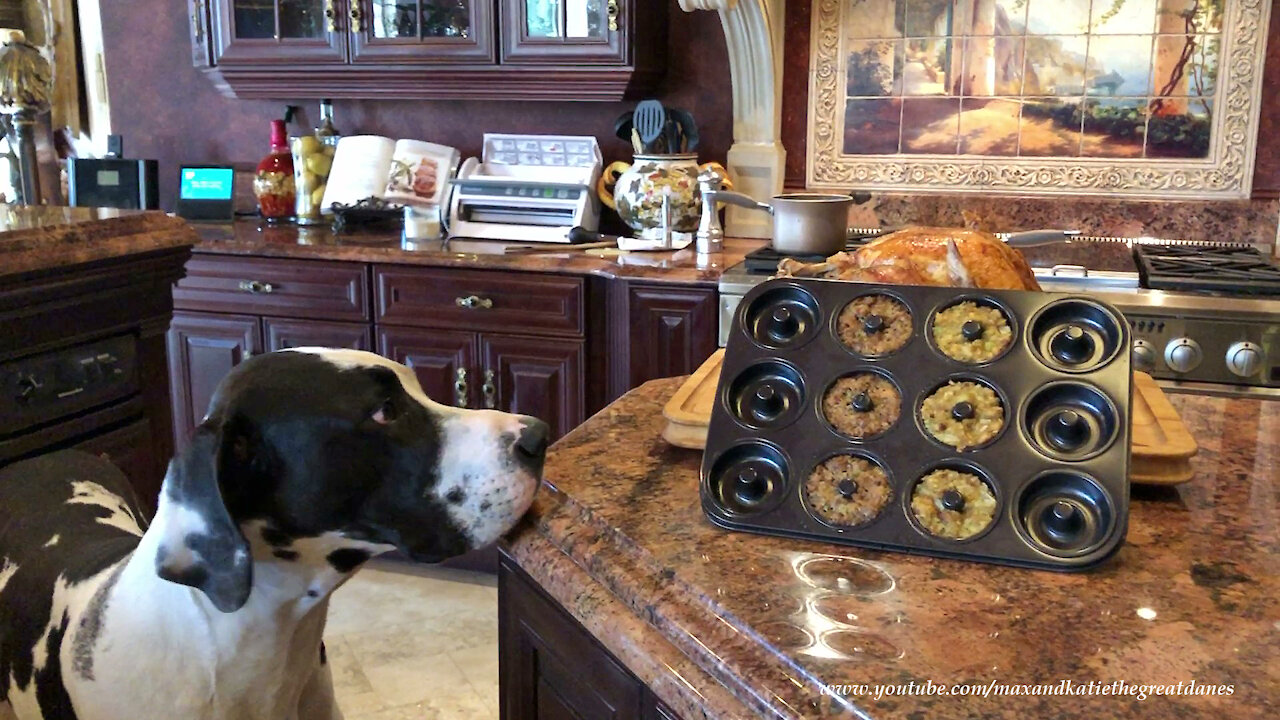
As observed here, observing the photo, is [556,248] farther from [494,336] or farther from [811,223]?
[811,223]

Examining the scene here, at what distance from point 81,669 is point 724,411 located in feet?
2.47

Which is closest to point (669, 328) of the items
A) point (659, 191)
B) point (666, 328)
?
point (666, 328)

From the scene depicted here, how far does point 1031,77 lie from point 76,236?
91.4 inches

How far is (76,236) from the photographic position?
1.62m

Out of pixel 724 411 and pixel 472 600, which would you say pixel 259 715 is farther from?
pixel 472 600

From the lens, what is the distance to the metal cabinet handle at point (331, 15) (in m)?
3.12

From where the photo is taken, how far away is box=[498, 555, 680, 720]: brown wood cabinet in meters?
0.81

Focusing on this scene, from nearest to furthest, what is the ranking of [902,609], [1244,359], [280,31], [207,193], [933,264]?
1. [902,609]
2. [933,264]
3. [1244,359]
4. [280,31]
5. [207,193]

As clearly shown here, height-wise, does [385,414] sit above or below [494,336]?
above

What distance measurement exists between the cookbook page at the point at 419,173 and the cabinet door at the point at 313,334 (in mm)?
501

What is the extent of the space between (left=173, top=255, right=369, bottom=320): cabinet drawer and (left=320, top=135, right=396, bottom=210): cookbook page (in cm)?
41

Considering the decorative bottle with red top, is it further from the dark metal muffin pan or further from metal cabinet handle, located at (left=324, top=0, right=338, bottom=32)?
the dark metal muffin pan

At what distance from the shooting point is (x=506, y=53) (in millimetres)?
2986

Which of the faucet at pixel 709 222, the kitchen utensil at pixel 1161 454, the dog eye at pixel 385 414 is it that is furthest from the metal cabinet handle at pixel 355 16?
the kitchen utensil at pixel 1161 454
